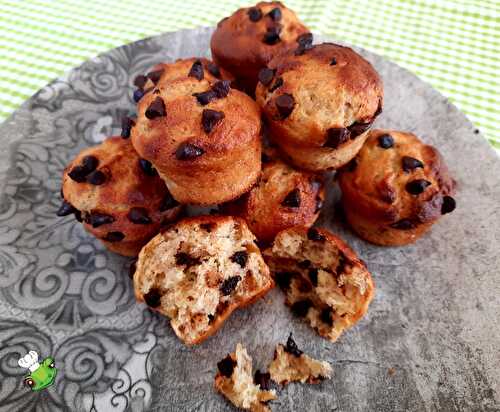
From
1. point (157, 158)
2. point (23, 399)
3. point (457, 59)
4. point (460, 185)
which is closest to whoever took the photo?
point (23, 399)

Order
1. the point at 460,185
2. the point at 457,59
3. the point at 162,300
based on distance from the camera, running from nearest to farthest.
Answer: the point at 162,300 < the point at 460,185 < the point at 457,59

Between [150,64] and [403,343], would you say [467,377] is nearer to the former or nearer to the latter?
[403,343]

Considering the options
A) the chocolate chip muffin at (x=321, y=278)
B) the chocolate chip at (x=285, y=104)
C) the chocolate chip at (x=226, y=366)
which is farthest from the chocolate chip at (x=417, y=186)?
the chocolate chip at (x=226, y=366)

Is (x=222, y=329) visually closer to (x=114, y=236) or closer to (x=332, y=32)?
(x=114, y=236)

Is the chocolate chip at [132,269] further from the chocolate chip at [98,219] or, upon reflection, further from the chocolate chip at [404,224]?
the chocolate chip at [404,224]

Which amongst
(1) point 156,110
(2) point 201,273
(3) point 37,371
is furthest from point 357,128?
(3) point 37,371

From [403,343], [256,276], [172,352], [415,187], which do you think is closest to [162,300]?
[172,352]

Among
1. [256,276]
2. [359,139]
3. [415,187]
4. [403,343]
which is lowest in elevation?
[403,343]
